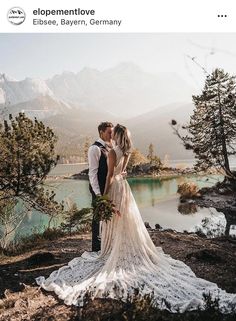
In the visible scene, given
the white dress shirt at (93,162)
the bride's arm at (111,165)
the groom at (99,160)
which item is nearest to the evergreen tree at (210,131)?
the bride's arm at (111,165)

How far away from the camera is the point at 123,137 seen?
16.0 ft

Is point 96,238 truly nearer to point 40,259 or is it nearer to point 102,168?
point 40,259

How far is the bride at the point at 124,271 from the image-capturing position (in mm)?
4168

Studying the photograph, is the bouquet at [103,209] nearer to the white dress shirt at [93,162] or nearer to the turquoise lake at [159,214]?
the white dress shirt at [93,162]

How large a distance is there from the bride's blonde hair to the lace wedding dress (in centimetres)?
9

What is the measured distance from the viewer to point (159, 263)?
5.09m

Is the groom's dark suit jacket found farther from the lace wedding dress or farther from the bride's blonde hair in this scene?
the bride's blonde hair

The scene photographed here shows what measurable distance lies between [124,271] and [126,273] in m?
0.05

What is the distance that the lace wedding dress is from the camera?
417 centimetres

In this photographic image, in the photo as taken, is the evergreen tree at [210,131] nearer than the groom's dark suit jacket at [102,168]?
Yes

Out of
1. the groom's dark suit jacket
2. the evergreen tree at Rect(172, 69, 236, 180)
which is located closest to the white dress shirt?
the groom's dark suit jacket

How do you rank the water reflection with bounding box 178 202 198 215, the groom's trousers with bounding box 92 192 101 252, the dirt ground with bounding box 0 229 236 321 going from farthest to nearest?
the water reflection with bounding box 178 202 198 215 < the groom's trousers with bounding box 92 192 101 252 < the dirt ground with bounding box 0 229 236 321

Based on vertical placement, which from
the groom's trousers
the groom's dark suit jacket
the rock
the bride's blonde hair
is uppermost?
the bride's blonde hair

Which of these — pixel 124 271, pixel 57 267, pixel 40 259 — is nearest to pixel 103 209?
pixel 124 271
